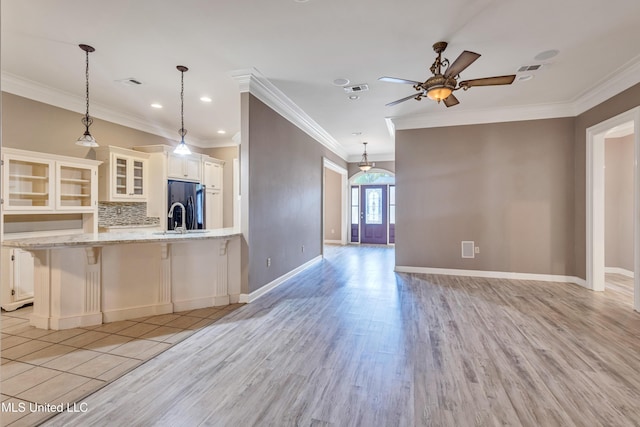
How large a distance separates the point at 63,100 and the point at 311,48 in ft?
12.7

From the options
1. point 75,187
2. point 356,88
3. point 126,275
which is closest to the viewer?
point 126,275

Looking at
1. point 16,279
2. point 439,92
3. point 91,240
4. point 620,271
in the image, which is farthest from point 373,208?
point 16,279

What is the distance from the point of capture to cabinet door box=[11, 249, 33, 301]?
4.11 m

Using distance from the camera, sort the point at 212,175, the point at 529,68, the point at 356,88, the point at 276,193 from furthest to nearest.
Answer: the point at 212,175
the point at 276,193
the point at 356,88
the point at 529,68

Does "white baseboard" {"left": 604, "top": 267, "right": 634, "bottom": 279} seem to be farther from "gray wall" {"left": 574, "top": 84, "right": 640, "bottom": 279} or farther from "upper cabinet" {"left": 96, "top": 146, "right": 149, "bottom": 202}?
"upper cabinet" {"left": 96, "top": 146, "right": 149, "bottom": 202}

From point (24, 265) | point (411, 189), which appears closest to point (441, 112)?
point (411, 189)

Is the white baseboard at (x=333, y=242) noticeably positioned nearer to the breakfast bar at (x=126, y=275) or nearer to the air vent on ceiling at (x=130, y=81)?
the breakfast bar at (x=126, y=275)

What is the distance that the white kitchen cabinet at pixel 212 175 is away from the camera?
23.7 ft

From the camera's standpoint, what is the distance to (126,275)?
3.75 metres

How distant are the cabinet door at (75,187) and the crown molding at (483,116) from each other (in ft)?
16.9

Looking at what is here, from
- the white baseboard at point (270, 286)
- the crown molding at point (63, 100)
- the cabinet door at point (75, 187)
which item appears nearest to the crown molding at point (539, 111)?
the white baseboard at point (270, 286)

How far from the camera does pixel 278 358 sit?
2906 mm

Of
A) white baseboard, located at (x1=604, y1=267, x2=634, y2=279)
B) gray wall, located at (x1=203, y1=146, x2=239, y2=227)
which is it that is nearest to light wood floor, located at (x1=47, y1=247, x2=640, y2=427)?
white baseboard, located at (x1=604, y1=267, x2=634, y2=279)

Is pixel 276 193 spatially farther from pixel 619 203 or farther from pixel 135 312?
pixel 619 203
